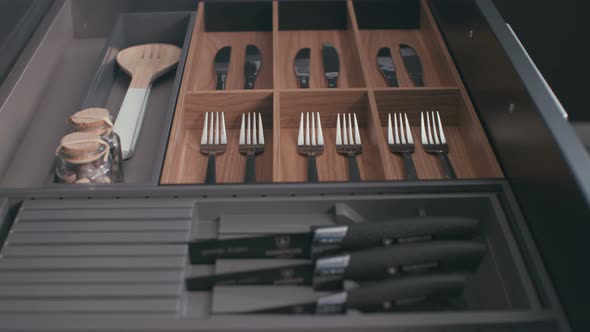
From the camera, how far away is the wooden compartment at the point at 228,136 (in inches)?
47.1

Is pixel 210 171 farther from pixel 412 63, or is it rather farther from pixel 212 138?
pixel 412 63

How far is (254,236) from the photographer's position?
3.08 feet

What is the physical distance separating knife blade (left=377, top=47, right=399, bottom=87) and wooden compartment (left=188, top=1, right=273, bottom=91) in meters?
0.30

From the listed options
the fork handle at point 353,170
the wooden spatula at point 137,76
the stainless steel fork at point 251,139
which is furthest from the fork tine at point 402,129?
the wooden spatula at point 137,76

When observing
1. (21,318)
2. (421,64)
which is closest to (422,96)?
(421,64)

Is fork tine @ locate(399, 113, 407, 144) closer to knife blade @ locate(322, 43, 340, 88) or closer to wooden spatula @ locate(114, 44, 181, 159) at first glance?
knife blade @ locate(322, 43, 340, 88)

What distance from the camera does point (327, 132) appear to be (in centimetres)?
131

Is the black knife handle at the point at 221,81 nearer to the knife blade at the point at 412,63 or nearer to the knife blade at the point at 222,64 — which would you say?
the knife blade at the point at 222,64

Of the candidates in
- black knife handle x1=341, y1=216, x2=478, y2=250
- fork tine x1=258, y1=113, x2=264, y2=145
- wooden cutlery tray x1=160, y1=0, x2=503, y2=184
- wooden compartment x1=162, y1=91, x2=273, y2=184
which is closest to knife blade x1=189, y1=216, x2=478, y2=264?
black knife handle x1=341, y1=216, x2=478, y2=250

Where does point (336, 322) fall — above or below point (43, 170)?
below

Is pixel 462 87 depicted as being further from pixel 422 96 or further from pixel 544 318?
pixel 544 318

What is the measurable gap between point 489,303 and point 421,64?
0.72 m

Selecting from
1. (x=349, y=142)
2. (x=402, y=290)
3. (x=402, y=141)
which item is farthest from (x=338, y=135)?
(x=402, y=290)

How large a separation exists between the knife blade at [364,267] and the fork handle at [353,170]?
272mm
